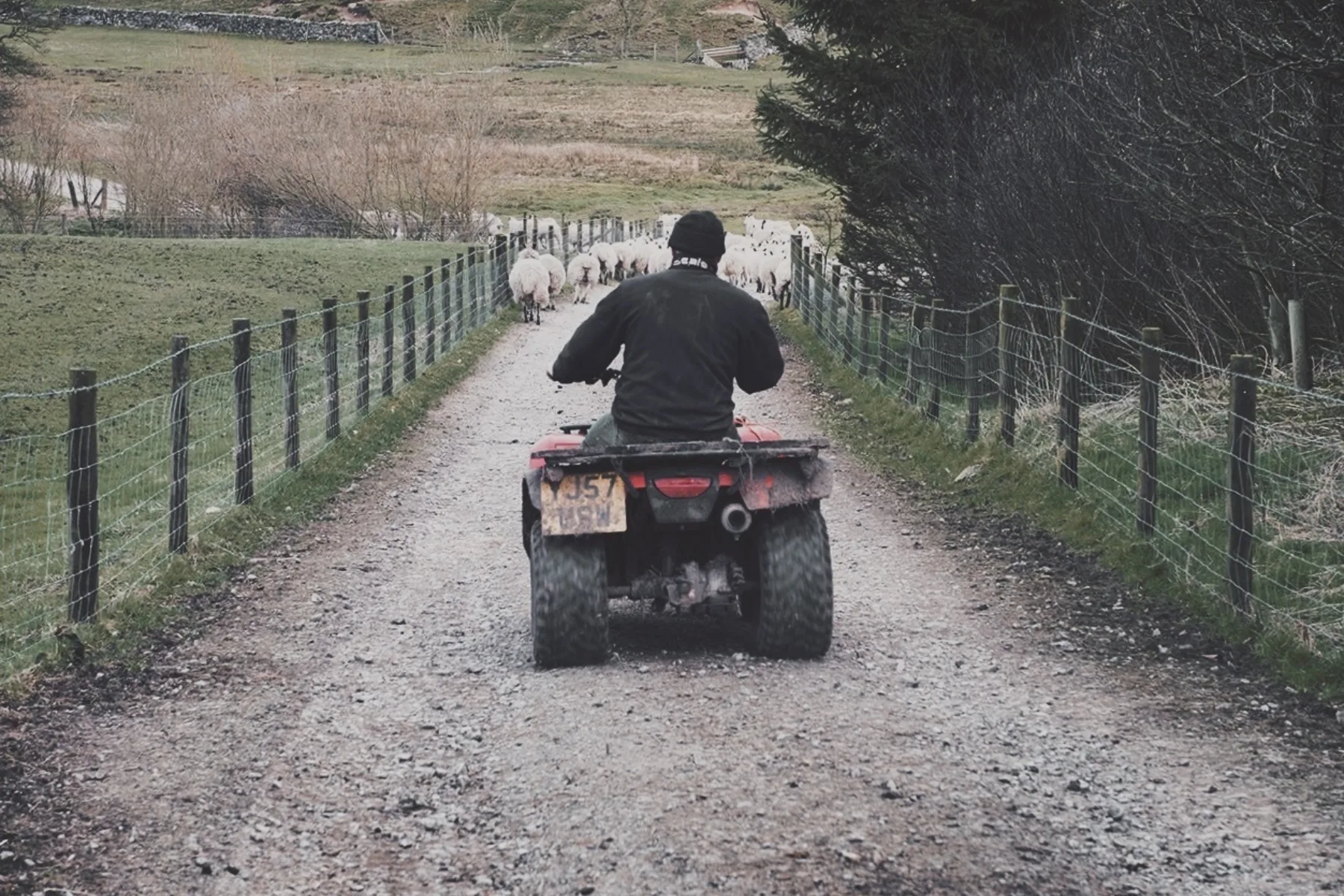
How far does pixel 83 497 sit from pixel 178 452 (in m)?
1.79

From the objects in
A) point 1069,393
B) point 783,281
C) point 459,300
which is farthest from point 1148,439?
point 783,281

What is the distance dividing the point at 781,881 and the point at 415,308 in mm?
17550

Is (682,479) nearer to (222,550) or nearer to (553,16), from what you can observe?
(222,550)

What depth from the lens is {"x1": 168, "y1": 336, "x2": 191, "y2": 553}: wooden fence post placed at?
1123 cm

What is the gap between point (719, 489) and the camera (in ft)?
27.1

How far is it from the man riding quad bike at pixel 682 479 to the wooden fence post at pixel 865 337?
12730 millimetres

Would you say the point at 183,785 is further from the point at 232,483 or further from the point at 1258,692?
the point at 232,483

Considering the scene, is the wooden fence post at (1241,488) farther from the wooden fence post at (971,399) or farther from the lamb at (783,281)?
the lamb at (783,281)

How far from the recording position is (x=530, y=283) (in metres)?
31.8

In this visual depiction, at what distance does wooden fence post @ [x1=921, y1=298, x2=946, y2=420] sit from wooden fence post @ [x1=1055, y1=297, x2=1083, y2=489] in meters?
3.95

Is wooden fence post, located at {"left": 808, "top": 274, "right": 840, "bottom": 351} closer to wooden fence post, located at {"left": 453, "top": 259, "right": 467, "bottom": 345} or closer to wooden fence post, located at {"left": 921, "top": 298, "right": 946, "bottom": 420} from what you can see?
wooden fence post, located at {"left": 453, "top": 259, "right": 467, "bottom": 345}

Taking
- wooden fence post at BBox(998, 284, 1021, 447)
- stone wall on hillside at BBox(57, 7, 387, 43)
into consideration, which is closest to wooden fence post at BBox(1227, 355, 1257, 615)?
wooden fence post at BBox(998, 284, 1021, 447)

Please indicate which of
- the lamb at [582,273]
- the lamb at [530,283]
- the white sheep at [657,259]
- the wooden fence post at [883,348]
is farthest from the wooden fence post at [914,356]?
the white sheep at [657,259]

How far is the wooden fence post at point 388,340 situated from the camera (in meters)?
19.6
